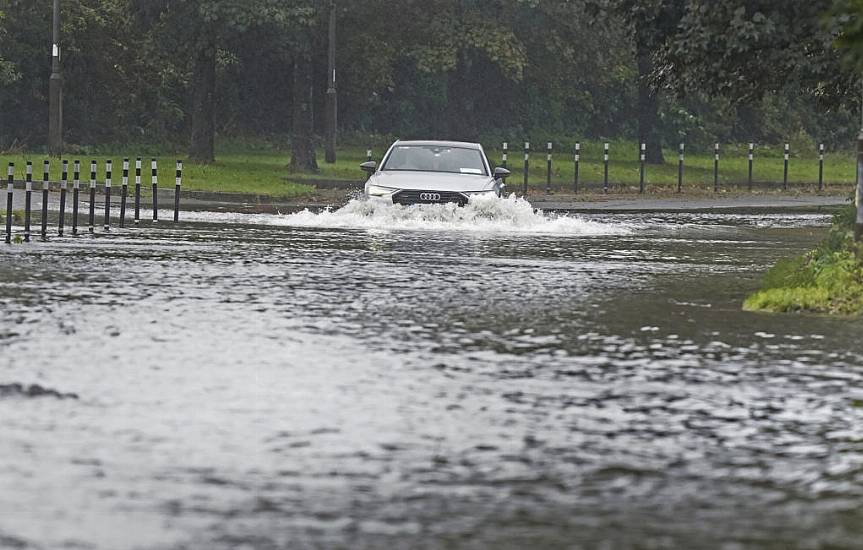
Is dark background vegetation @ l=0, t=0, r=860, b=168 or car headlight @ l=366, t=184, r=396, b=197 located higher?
dark background vegetation @ l=0, t=0, r=860, b=168

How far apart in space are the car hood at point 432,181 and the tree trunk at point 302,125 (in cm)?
2099

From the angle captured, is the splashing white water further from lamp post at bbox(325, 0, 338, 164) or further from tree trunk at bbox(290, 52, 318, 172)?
lamp post at bbox(325, 0, 338, 164)

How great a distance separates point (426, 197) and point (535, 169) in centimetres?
2665

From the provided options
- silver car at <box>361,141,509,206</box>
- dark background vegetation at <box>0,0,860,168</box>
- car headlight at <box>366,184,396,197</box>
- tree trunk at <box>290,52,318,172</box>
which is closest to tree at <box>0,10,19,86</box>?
dark background vegetation at <box>0,0,860,168</box>

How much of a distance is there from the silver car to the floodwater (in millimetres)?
8673

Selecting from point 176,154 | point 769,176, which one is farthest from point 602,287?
point 176,154

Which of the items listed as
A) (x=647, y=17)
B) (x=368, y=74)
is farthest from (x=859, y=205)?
(x=368, y=74)

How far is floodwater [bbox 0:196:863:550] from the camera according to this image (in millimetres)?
7867

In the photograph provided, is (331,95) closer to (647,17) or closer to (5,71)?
(5,71)

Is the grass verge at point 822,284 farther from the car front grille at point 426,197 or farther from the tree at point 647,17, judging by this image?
the car front grille at point 426,197

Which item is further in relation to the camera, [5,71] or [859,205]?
[5,71]

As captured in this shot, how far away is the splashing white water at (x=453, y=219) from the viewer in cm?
2927

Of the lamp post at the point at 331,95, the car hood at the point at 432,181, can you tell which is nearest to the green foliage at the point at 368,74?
the lamp post at the point at 331,95

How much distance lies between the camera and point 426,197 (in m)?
29.4
